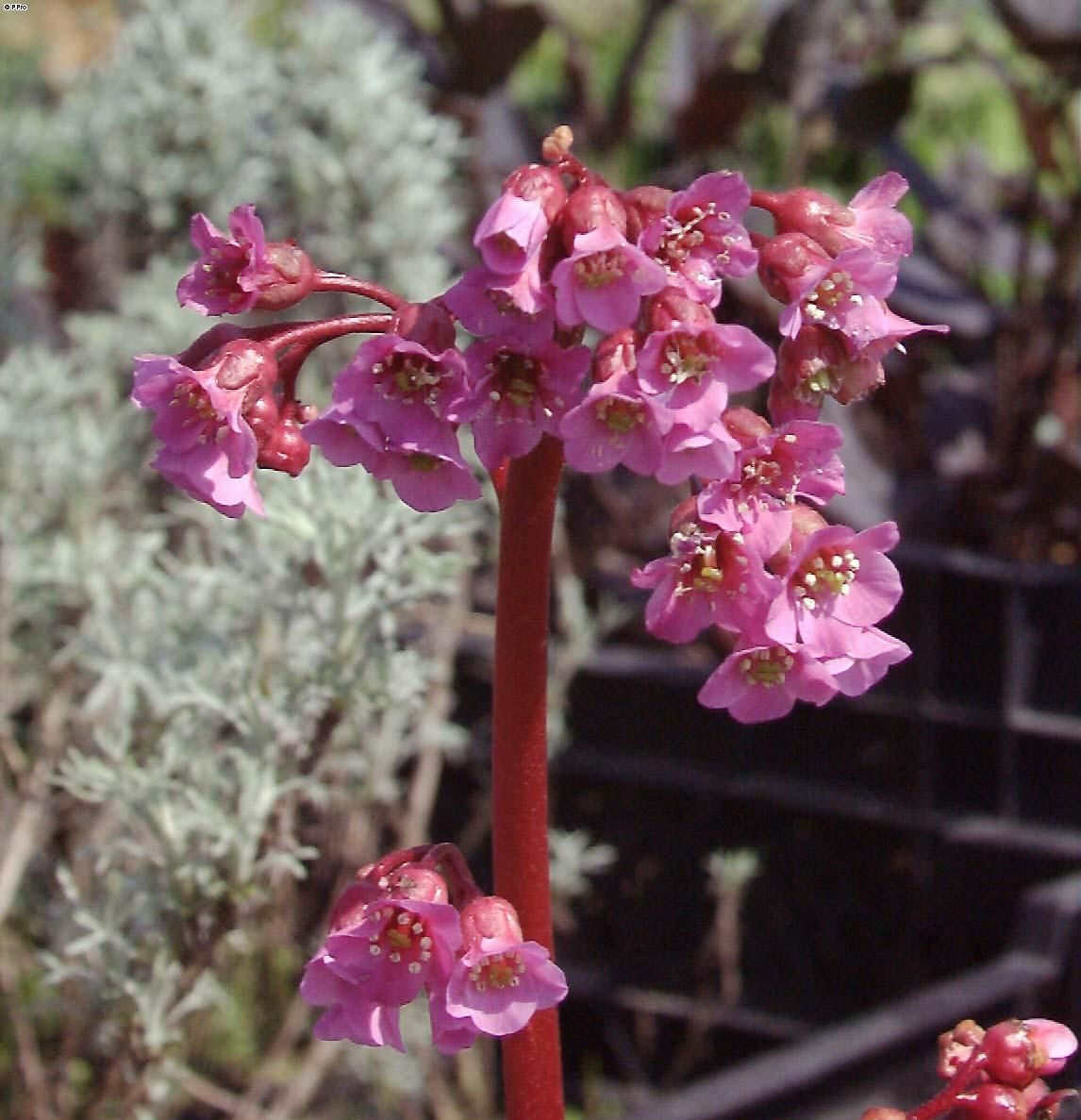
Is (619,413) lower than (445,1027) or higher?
higher

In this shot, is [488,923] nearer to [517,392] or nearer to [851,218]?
[517,392]

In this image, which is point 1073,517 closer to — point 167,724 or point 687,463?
point 167,724

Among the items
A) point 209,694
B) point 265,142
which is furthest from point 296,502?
point 265,142

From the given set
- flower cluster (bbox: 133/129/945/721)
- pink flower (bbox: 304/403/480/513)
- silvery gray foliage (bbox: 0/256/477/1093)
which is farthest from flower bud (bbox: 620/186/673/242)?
silvery gray foliage (bbox: 0/256/477/1093)

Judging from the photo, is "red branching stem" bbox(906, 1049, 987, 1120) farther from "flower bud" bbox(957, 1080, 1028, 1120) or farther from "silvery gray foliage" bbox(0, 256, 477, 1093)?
"silvery gray foliage" bbox(0, 256, 477, 1093)

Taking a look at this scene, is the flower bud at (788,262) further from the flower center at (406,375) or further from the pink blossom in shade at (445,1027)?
the pink blossom in shade at (445,1027)

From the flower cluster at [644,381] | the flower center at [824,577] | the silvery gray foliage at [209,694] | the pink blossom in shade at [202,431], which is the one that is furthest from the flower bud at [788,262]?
the silvery gray foliage at [209,694]
